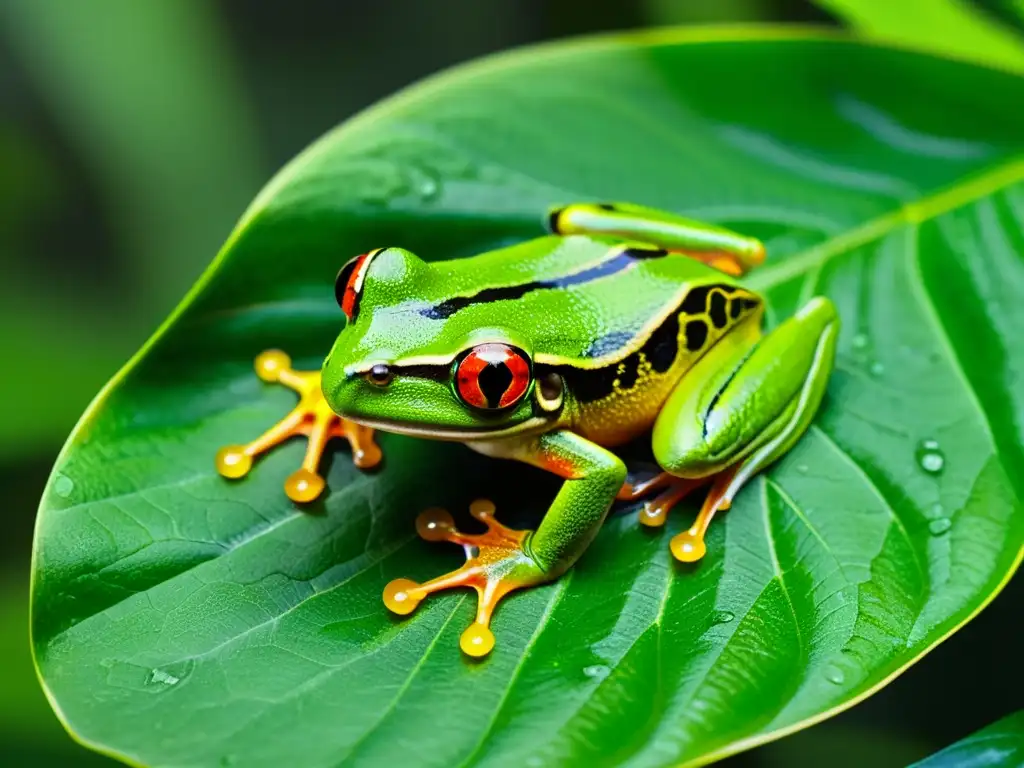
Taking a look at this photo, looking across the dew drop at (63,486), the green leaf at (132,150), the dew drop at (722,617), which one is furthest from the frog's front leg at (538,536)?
the green leaf at (132,150)

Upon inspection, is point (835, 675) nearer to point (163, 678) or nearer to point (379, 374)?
point (379, 374)

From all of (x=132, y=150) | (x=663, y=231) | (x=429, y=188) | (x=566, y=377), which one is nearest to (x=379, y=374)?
(x=566, y=377)

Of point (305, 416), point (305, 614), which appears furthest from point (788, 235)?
point (305, 614)

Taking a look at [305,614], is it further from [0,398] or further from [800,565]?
[0,398]

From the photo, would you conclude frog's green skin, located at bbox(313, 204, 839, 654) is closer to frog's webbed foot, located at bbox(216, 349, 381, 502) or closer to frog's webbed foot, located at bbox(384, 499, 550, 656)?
frog's webbed foot, located at bbox(384, 499, 550, 656)

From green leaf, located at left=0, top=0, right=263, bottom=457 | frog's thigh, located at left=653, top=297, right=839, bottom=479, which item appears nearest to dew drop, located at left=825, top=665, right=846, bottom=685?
frog's thigh, located at left=653, top=297, right=839, bottom=479

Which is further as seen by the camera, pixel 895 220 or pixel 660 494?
pixel 895 220
